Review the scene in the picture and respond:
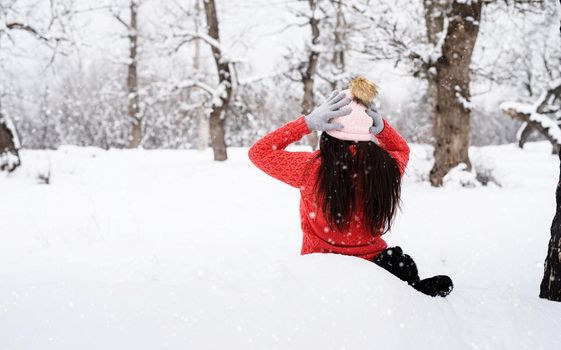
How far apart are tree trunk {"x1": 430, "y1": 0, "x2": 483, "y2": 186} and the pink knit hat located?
19.5 ft

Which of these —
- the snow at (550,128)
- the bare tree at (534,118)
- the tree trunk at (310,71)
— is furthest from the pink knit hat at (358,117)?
the tree trunk at (310,71)

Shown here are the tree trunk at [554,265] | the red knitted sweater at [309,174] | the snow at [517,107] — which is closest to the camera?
the red knitted sweater at [309,174]

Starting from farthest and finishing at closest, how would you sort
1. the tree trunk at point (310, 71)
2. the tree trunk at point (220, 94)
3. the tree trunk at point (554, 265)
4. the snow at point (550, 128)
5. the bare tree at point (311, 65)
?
the tree trunk at point (310, 71) < the bare tree at point (311, 65) < the tree trunk at point (220, 94) < the snow at point (550, 128) < the tree trunk at point (554, 265)

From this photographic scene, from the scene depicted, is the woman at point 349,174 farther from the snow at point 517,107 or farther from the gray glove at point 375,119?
the snow at point 517,107


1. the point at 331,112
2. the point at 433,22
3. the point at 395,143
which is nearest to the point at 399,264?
the point at 395,143

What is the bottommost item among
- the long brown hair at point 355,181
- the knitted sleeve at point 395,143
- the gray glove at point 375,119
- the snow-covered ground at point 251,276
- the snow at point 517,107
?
the snow-covered ground at point 251,276

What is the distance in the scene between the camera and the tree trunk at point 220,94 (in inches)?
481

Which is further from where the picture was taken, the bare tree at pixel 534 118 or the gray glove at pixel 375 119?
the bare tree at pixel 534 118

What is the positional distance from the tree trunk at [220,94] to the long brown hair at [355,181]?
10.6 meters

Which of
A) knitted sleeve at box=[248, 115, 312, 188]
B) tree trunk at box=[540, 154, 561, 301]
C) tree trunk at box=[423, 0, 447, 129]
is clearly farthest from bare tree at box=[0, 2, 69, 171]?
tree trunk at box=[540, 154, 561, 301]

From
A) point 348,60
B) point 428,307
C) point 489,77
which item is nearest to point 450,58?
point 489,77

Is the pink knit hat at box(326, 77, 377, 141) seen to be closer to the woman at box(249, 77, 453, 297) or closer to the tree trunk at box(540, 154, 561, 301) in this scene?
the woman at box(249, 77, 453, 297)

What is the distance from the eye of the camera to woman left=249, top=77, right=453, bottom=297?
6.08 feet

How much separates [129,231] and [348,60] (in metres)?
16.3
